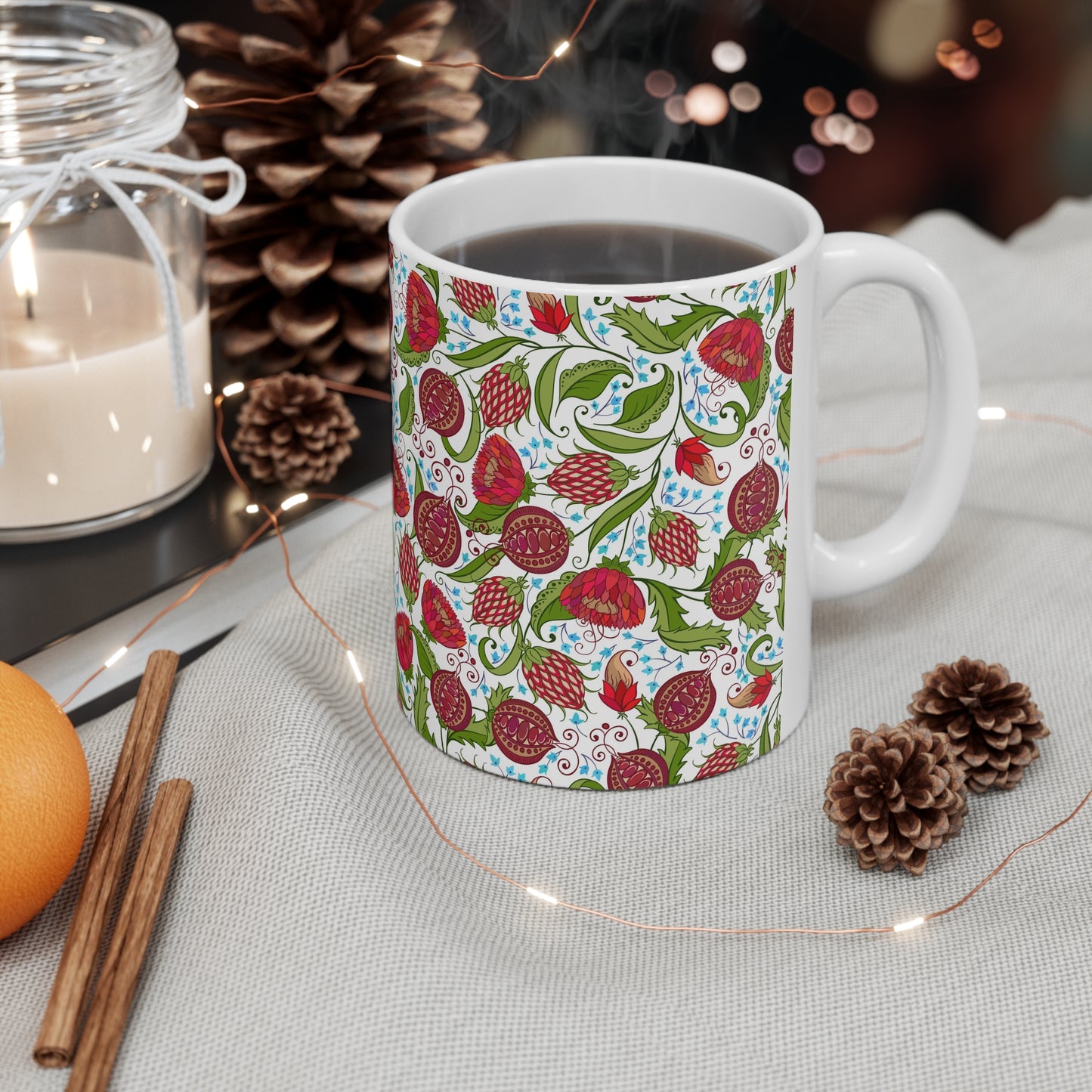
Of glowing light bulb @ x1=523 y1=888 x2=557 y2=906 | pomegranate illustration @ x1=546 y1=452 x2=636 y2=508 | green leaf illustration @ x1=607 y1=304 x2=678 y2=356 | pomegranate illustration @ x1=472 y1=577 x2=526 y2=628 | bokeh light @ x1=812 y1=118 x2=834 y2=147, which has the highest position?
green leaf illustration @ x1=607 y1=304 x2=678 y2=356

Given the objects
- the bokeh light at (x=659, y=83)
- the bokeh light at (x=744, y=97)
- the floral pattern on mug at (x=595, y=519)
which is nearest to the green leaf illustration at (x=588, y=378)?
the floral pattern on mug at (x=595, y=519)

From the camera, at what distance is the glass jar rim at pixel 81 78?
2.17 feet

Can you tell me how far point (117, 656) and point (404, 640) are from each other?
174 millimetres

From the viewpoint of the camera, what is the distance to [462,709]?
56cm

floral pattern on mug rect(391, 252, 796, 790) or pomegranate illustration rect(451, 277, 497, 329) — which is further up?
pomegranate illustration rect(451, 277, 497, 329)

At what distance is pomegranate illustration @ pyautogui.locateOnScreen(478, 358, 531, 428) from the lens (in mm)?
487

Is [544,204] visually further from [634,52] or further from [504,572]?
[634,52]

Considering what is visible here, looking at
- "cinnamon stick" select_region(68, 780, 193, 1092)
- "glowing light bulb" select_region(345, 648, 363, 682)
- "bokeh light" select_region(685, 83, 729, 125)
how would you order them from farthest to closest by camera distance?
1. "bokeh light" select_region(685, 83, 729, 125)
2. "glowing light bulb" select_region(345, 648, 363, 682)
3. "cinnamon stick" select_region(68, 780, 193, 1092)

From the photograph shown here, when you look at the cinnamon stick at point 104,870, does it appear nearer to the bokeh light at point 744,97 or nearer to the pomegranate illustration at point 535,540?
the pomegranate illustration at point 535,540

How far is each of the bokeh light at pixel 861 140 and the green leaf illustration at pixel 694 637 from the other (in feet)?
2.72

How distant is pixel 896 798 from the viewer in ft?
1.68

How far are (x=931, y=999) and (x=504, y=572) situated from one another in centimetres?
22

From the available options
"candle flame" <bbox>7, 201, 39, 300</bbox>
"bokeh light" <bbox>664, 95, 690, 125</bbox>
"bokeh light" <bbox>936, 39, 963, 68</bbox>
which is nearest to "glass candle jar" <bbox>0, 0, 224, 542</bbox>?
"candle flame" <bbox>7, 201, 39, 300</bbox>

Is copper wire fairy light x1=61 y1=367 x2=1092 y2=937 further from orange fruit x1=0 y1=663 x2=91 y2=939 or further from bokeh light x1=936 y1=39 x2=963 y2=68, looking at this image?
bokeh light x1=936 y1=39 x2=963 y2=68
